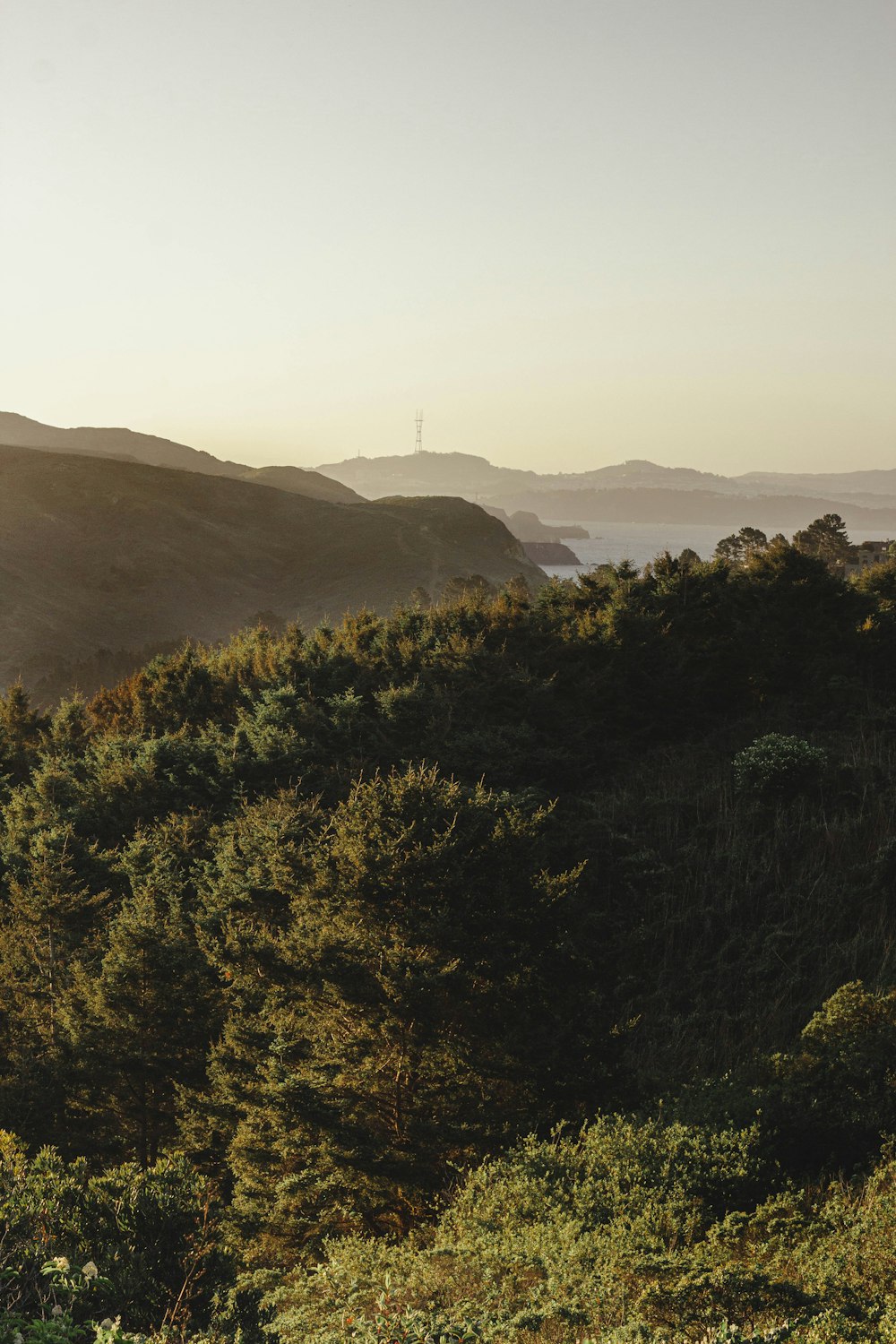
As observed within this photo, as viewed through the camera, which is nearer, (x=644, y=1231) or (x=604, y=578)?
(x=644, y=1231)

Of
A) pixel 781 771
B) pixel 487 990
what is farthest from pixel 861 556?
pixel 487 990

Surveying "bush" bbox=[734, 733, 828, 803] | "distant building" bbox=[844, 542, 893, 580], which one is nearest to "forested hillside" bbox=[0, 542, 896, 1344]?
"bush" bbox=[734, 733, 828, 803]

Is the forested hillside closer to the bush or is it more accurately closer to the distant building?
the bush

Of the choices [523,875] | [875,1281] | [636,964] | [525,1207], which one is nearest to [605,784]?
[636,964]

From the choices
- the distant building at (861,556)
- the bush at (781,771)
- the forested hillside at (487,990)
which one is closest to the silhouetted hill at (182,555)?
the distant building at (861,556)

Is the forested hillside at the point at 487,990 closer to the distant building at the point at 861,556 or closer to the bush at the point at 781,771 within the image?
the bush at the point at 781,771

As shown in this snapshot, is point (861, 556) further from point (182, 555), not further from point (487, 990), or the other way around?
point (182, 555)

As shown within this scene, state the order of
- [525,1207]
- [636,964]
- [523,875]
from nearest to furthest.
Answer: [525,1207]
[523,875]
[636,964]

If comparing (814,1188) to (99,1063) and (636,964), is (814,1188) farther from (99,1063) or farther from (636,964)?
(99,1063)

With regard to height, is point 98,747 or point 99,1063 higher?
point 98,747
